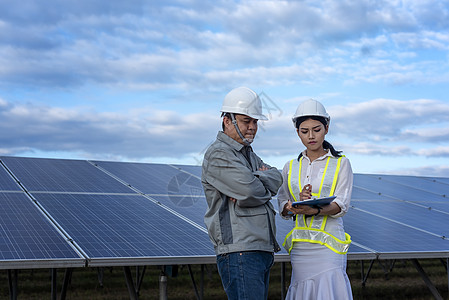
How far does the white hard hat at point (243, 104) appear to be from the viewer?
14.4 feet

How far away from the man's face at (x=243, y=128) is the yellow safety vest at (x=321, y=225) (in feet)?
2.37

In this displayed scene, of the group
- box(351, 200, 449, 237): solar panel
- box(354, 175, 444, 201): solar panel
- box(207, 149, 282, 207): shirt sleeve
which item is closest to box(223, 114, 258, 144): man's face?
box(207, 149, 282, 207): shirt sleeve

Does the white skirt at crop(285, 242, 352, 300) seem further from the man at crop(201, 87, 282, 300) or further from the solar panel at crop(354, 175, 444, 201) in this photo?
the solar panel at crop(354, 175, 444, 201)

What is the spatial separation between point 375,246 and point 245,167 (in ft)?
14.1

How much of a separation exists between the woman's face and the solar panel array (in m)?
1.88

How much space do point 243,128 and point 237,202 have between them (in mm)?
622

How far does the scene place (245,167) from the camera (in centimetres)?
423

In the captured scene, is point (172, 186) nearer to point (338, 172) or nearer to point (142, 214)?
point (142, 214)

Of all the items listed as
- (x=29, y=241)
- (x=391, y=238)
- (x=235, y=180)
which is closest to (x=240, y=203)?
(x=235, y=180)

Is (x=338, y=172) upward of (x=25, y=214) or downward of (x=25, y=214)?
upward

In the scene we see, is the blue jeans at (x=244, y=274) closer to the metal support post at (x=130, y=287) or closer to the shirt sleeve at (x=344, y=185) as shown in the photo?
the shirt sleeve at (x=344, y=185)

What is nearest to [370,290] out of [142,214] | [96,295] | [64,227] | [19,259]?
[96,295]

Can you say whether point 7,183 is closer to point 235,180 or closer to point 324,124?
point 235,180

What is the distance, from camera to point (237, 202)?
425cm
